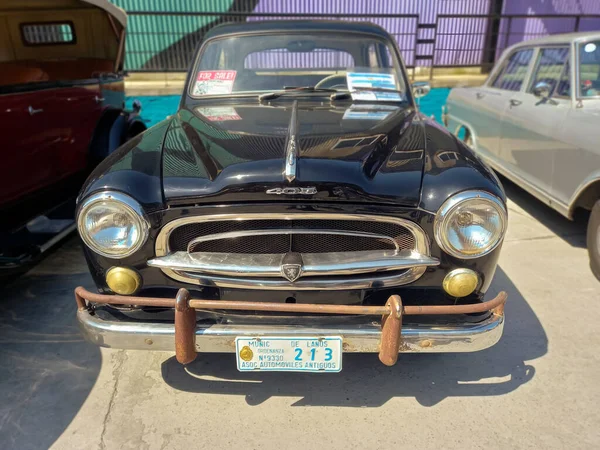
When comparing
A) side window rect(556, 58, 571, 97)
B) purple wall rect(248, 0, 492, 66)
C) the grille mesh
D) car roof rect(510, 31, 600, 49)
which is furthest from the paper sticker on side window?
purple wall rect(248, 0, 492, 66)

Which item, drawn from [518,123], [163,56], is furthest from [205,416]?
[163,56]

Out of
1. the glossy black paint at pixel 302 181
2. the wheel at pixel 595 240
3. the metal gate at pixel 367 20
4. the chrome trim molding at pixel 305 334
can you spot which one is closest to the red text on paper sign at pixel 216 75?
the glossy black paint at pixel 302 181

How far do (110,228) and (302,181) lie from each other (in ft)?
2.73

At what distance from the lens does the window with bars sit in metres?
4.35

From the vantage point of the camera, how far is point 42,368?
2643 mm

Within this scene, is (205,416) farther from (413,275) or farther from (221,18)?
(221,18)

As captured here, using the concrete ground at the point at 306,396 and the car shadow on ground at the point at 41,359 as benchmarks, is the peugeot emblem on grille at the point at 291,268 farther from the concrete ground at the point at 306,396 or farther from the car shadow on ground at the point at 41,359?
the car shadow on ground at the point at 41,359

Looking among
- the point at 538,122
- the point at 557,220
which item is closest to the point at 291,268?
the point at 538,122

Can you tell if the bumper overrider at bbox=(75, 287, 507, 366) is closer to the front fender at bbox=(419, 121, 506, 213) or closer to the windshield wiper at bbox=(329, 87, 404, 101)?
the front fender at bbox=(419, 121, 506, 213)

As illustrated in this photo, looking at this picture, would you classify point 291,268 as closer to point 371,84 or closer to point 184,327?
point 184,327

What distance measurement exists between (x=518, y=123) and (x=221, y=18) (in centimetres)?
685

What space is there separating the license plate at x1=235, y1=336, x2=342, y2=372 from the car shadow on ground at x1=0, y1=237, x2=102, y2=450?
38.4 inches

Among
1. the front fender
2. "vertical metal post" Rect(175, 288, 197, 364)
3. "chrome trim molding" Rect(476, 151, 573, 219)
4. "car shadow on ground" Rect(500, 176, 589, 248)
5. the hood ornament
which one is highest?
the hood ornament

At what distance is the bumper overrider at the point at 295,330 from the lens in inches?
76.5
